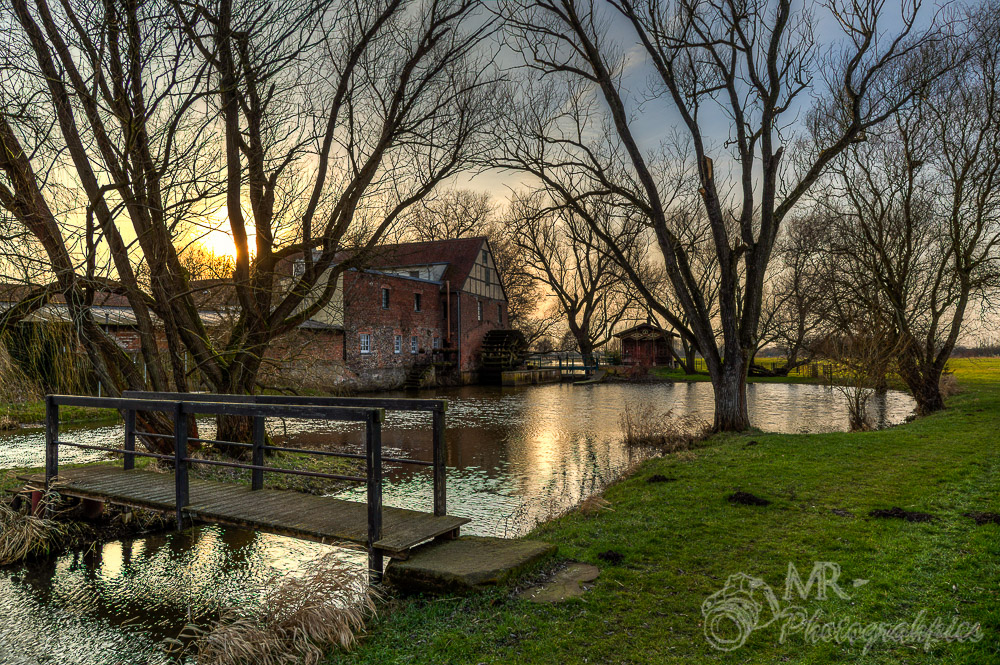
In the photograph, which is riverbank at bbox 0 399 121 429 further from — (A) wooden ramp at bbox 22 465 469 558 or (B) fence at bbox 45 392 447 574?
(A) wooden ramp at bbox 22 465 469 558

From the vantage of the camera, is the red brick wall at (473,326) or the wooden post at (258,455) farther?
the red brick wall at (473,326)

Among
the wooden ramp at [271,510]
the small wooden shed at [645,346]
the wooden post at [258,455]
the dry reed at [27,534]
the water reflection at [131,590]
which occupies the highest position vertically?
the small wooden shed at [645,346]

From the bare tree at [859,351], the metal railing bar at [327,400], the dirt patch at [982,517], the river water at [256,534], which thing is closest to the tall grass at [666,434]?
the river water at [256,534]

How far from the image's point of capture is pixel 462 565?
14.8 ft

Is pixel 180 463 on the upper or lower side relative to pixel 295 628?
upper

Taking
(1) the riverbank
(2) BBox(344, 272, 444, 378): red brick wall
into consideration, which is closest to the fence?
(1) the riverbank

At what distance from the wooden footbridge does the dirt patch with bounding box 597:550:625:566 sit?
47.9 inches

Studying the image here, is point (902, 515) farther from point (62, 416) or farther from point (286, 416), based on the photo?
point (62, 416)

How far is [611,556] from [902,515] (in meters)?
3.01

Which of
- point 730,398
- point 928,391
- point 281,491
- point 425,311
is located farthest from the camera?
point 425,311

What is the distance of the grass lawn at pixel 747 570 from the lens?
3.50 m

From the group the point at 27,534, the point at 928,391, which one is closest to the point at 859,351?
the point at 928,391

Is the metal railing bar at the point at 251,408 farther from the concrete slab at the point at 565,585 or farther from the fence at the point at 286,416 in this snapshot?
the concrete slab at the point at 565,585

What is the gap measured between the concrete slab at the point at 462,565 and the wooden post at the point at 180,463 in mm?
2338
